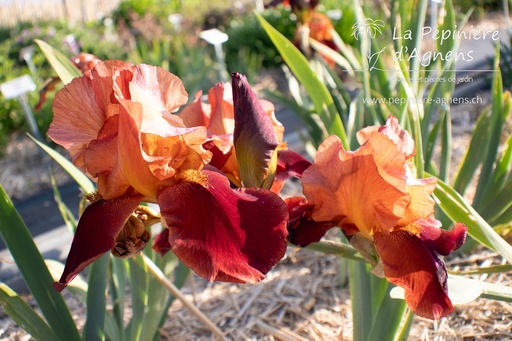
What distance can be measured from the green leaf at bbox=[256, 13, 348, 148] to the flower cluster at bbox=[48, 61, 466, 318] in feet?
0.98

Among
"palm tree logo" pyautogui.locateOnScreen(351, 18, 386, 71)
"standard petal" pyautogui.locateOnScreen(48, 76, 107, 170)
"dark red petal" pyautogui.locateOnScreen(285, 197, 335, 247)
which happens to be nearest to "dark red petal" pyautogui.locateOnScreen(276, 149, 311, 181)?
"dark red petal" pyautogui.locateOnScreen(285, 197, 335, 247)

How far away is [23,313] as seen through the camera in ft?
2.94

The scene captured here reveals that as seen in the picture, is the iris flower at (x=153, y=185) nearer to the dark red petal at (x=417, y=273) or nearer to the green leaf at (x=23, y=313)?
the dark red petal at (x=417, y=273)

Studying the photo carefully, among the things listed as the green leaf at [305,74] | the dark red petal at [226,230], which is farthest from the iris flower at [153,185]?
the green leaf at [305,74]

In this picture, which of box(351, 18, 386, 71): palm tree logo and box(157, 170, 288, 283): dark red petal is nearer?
box(157, 170, 288, 283): dark red petal

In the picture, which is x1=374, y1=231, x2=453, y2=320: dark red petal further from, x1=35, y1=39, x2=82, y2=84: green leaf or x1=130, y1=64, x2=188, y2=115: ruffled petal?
x1=35, y1=39, x2=82, y2=84: green leaf

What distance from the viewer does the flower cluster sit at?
0.61 meters

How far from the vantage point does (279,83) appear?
5258 millimetres

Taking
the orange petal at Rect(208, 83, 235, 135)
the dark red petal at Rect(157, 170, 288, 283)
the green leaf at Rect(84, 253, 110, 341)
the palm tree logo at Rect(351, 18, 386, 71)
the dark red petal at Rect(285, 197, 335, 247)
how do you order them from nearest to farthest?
the dark red petal at Rect(157, 170, 288, 283), the dark red petal at Rect(285, 197, 335, 247), the orange petal at Rect(208, 83, 235, 135), the green leaf at Rect(84, 253, 110, 341), the palm tree logo at Rect(351, 18, 386, 71)

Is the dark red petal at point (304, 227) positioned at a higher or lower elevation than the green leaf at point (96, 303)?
higher

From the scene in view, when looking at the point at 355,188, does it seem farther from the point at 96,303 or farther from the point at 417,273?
the point at 96,303

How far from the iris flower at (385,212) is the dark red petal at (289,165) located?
69 millimetres

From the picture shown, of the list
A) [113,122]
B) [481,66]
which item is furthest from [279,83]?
[113,122]

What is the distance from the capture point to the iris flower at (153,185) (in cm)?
60
